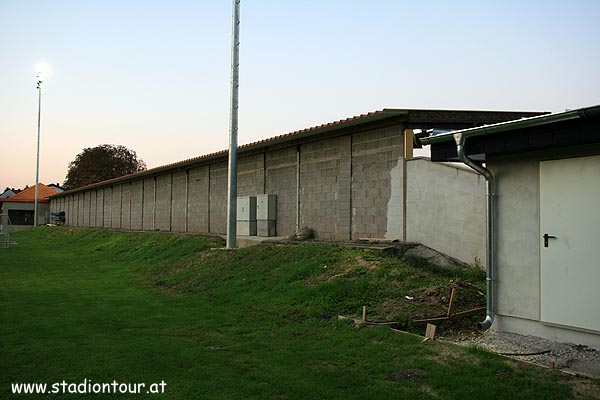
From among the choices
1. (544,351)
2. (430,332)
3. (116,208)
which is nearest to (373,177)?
(430,332)

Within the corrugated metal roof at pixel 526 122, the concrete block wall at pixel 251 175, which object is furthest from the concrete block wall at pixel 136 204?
the corrugated metal roof at pixel 526 122

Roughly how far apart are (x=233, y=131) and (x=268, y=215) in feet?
10.3

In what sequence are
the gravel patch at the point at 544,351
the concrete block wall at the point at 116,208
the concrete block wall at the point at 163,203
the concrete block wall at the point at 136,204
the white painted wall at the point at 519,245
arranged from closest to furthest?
the gravel patch at the point at 544,351, the white painted wall at the point at 519,245, the concrete block wall at the point at 163,203, the concrete block wall at the point at 136,204, the concrete block wall at the point at 116,208

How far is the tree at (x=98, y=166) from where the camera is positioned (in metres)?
82.1

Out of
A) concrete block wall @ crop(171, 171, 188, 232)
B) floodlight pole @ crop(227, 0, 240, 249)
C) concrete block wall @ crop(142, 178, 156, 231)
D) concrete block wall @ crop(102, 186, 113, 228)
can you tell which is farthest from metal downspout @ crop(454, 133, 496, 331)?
concrete block wall @ crop(102, 186, 113, 228)

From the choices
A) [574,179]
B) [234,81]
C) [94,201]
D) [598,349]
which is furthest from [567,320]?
[94,201]

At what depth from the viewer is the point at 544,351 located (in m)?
6.37

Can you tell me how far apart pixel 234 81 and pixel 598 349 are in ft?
43.9

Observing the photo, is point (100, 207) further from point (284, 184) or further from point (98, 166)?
point (98, 166)

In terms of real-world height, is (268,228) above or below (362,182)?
below

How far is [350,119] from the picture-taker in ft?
46.0

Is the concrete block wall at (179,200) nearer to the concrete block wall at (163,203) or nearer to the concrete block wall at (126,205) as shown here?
the concrete block wall at (163,203)

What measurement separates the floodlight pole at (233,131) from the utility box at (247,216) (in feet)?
8.52

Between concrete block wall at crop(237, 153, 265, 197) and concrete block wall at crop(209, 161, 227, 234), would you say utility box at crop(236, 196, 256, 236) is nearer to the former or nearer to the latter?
concrete block wall at crop(237, 153, 265, 197)
